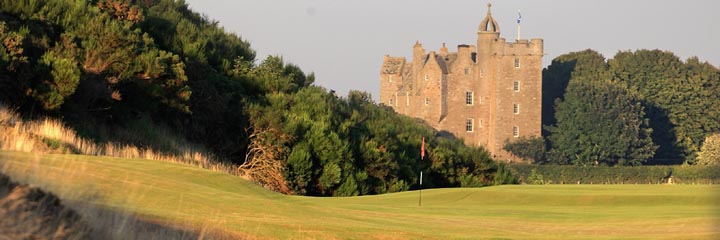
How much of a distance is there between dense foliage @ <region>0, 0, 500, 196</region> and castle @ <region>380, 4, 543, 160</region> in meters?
→ 88.1

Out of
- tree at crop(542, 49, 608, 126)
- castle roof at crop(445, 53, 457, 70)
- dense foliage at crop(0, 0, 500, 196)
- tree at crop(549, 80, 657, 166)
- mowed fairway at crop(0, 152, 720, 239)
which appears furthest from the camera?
tree at crop(542, 49, 608, 126)

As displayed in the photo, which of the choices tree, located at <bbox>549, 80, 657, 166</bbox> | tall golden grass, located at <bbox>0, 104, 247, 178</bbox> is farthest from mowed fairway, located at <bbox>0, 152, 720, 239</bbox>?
tree, located at <bbox>549, 80, 657, 166</bbox>

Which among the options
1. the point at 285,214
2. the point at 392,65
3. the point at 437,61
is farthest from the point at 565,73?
the point at 285,214

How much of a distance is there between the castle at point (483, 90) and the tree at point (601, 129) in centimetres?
384

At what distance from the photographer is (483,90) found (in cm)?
13662

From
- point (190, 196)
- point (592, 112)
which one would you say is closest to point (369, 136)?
point (190, 196)

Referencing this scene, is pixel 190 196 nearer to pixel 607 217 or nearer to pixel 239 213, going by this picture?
pixel 239 213

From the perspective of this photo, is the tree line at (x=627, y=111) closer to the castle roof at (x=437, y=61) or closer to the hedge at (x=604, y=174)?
the castle roof at (x=437, y=61)

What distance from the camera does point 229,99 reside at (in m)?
36.4

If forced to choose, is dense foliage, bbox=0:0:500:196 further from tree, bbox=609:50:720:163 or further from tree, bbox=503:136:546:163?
tree, bbox=609:50:720:163

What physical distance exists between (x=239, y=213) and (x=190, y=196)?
3.78 feet

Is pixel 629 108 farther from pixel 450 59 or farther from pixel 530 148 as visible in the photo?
pixel 450 59

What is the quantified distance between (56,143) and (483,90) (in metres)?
117

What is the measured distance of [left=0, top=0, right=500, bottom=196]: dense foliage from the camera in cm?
2905
